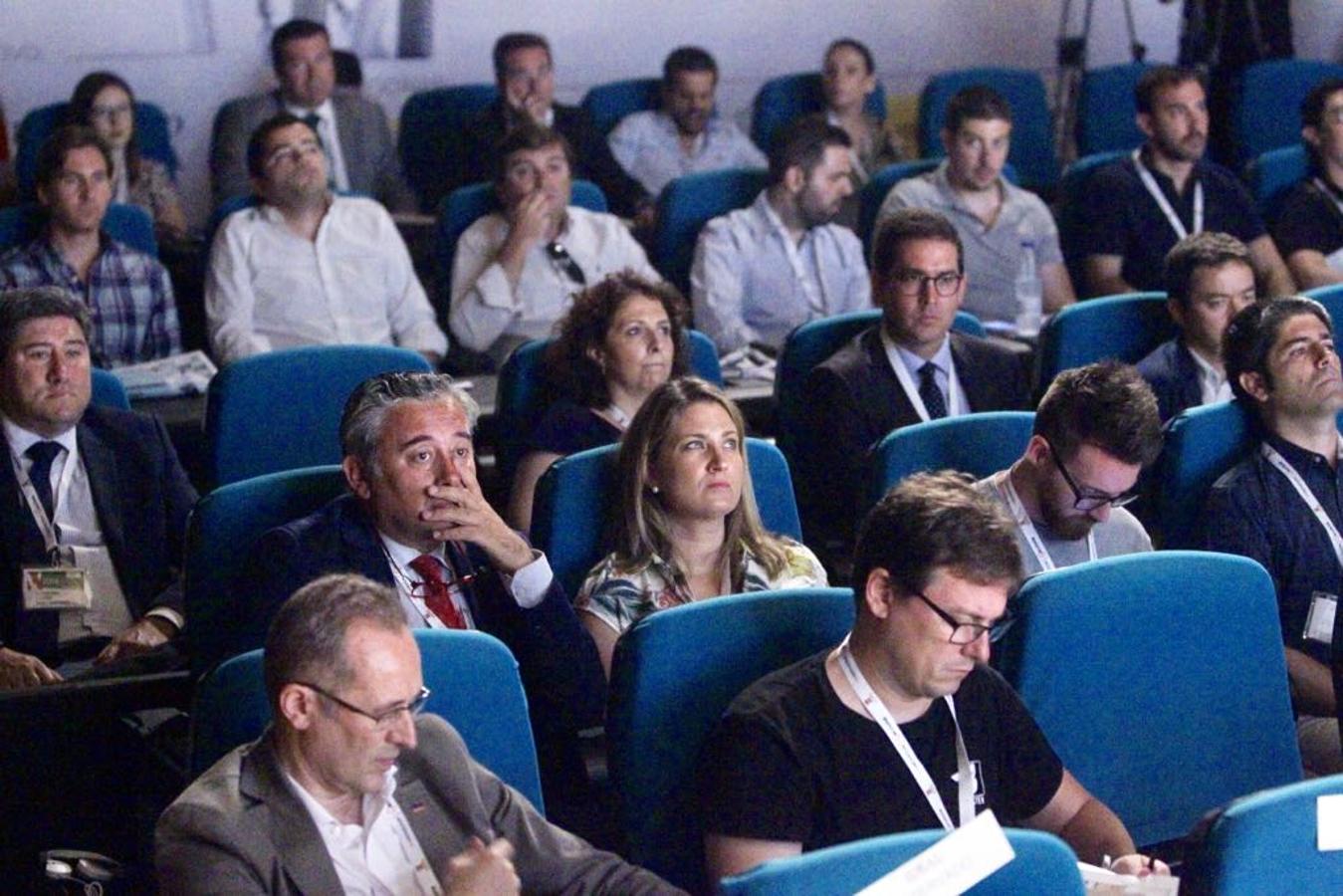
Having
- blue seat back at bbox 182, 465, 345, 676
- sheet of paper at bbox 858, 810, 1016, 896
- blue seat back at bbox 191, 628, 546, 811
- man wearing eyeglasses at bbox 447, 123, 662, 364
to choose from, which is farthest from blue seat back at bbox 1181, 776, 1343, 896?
man wearing eyeglasses at bbox 447, 123, 662, 364

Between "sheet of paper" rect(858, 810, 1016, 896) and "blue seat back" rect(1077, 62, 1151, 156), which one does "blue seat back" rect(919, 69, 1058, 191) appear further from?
"sheet of paper" rect(858, 810, 1016, 896)

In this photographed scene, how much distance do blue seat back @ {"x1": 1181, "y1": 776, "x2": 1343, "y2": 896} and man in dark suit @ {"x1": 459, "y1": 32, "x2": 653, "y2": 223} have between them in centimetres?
478

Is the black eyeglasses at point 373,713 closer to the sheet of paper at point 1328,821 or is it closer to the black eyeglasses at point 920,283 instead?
the sheet of paper at point 1328,821

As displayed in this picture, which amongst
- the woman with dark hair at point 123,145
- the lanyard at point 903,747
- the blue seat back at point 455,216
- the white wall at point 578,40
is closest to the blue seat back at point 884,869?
the lanyard at point 903,747

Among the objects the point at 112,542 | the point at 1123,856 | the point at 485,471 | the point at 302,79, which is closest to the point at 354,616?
the point at 1123,856

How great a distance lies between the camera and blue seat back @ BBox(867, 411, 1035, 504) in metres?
3.69

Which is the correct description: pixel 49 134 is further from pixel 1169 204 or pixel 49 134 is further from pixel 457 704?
pixel 457 704

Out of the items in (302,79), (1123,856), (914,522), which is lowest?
(1123,856)

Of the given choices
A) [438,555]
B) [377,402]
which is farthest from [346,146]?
[438,555]

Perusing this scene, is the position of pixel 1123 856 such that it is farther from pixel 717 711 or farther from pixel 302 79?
pixel 302 79

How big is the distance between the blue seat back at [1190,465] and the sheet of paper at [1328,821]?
153cm

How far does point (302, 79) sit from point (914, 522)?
482cm

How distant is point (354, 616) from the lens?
2312 millimetres

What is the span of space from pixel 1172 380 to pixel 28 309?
2.47m
